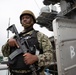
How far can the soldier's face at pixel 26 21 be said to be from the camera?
2779mm

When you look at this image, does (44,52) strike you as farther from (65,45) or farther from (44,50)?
(65,45)

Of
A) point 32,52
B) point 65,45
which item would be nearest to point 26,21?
point 32,52

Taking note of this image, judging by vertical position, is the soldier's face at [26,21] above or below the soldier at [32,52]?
above

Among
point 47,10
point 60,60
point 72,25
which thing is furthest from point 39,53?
point 47,10

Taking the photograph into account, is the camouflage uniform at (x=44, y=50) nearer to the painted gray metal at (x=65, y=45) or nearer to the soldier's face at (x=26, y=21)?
the soldier's face at (x=26, y=21)

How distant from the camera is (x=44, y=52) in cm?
261

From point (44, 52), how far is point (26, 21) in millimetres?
525

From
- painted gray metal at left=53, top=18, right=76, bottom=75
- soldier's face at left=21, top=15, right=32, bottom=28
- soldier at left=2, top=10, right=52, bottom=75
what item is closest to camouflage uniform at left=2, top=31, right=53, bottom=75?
soldier at left=2, top=10, right=52, bottom=75

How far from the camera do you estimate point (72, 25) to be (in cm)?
489

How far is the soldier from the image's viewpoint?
2521 millimetres

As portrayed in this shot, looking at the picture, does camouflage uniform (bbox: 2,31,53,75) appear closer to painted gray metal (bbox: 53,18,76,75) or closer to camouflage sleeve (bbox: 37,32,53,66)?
camouflage sleeve (bbox: 37,32,53,66)

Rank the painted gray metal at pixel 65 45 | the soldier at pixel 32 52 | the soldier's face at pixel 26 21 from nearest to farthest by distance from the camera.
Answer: the soldier at pixel 32 52
the soldier's face at pixel 26 21
the painted gray metal at pixel 65 45

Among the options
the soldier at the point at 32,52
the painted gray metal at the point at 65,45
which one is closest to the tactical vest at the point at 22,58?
the soldier at the point at 32,52

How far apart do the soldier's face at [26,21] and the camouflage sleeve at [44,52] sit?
9.3 inches
